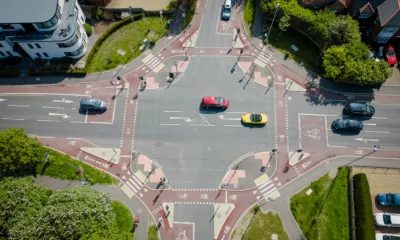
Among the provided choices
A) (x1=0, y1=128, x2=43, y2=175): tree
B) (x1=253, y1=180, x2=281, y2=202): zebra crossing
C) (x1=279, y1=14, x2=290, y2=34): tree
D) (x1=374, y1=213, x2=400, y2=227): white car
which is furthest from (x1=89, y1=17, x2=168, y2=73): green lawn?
(x1=374, y1=213, x2=400, y2=227): white car

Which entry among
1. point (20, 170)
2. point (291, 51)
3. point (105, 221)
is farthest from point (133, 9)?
point (105, 221)

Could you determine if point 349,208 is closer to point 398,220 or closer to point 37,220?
point 398,220

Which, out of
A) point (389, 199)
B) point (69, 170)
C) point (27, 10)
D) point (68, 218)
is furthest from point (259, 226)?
point (27, 10)

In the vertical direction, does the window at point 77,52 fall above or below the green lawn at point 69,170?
above

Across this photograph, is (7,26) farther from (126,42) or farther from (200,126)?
(200,126)

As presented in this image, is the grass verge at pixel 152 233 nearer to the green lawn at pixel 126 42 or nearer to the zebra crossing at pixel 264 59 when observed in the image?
the green lawn at pixel 126 42

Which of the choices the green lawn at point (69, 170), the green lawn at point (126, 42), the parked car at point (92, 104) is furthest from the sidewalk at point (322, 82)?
the green lawn at point (69, 170)
